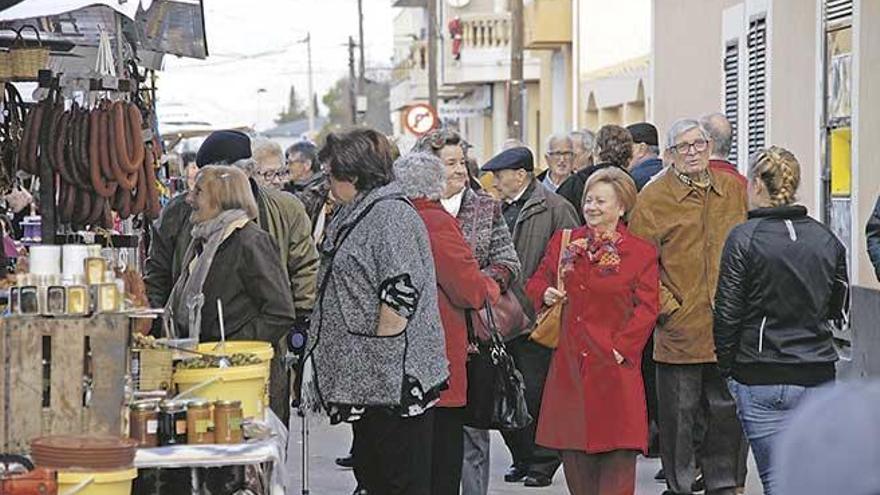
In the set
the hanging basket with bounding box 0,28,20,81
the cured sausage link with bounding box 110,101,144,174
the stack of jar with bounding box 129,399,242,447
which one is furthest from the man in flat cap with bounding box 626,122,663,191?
the stack of jar with bounding box 129,399,242,447

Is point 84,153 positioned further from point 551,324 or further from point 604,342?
point 604,342

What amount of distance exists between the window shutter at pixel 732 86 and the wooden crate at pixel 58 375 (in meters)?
12.9

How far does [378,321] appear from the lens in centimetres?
726

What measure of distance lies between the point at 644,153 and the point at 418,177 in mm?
4661

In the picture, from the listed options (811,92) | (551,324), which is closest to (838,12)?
(811,92)

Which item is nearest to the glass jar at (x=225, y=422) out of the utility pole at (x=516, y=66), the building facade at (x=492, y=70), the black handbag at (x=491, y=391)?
the black handbag at (x=491, y=391)

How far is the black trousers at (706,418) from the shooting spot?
373 inches

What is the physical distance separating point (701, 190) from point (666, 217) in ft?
0.77

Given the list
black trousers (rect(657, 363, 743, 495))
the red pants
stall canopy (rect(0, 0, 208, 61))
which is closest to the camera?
stall canopy (rect(0, 0, 208, 61))

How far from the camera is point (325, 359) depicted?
733cm

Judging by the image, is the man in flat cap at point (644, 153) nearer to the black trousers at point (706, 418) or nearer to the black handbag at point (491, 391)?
the black trousers at point (706, 418)

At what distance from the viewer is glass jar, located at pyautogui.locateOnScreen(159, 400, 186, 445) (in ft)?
19.8

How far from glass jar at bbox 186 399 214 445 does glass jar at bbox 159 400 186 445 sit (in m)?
0.02

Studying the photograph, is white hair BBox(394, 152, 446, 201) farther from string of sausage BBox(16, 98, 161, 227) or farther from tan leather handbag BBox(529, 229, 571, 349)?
string of sausage BBox(16, 98, 161, 227)
